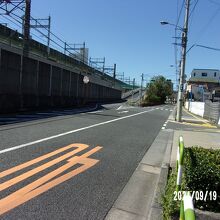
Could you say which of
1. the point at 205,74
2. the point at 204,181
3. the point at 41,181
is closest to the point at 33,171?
the point at 41,181

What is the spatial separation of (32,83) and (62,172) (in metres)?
20.4

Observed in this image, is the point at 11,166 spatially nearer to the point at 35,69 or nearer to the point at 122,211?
the point at 122,211

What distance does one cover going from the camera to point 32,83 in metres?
27.5

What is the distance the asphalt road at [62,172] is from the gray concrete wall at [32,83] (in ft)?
32.2

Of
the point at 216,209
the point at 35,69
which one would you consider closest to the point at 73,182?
the point at 216,209

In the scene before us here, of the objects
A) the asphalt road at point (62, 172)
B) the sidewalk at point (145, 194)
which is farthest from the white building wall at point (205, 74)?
the sidewalk at point (145, 194)

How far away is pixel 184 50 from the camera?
2936 centimetres

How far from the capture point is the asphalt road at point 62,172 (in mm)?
5656

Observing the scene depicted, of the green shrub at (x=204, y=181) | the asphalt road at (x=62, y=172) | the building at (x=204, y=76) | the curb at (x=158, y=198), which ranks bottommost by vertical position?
the asphalt road at (x=62, y=172)

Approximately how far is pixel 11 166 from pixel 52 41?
3000 cm

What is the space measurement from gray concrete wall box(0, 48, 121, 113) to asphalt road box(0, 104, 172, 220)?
32.2ft

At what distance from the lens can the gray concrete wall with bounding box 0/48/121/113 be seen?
2297 cm

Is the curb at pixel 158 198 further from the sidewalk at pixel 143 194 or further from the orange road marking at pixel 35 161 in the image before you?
the orange road marking at pixel 35 161

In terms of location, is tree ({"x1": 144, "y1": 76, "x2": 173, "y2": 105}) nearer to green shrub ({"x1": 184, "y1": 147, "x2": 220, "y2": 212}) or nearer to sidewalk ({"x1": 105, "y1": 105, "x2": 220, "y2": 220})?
sidewalk ({"x1": 105, "y1": 105, "x2": 220, "y2": 220})
